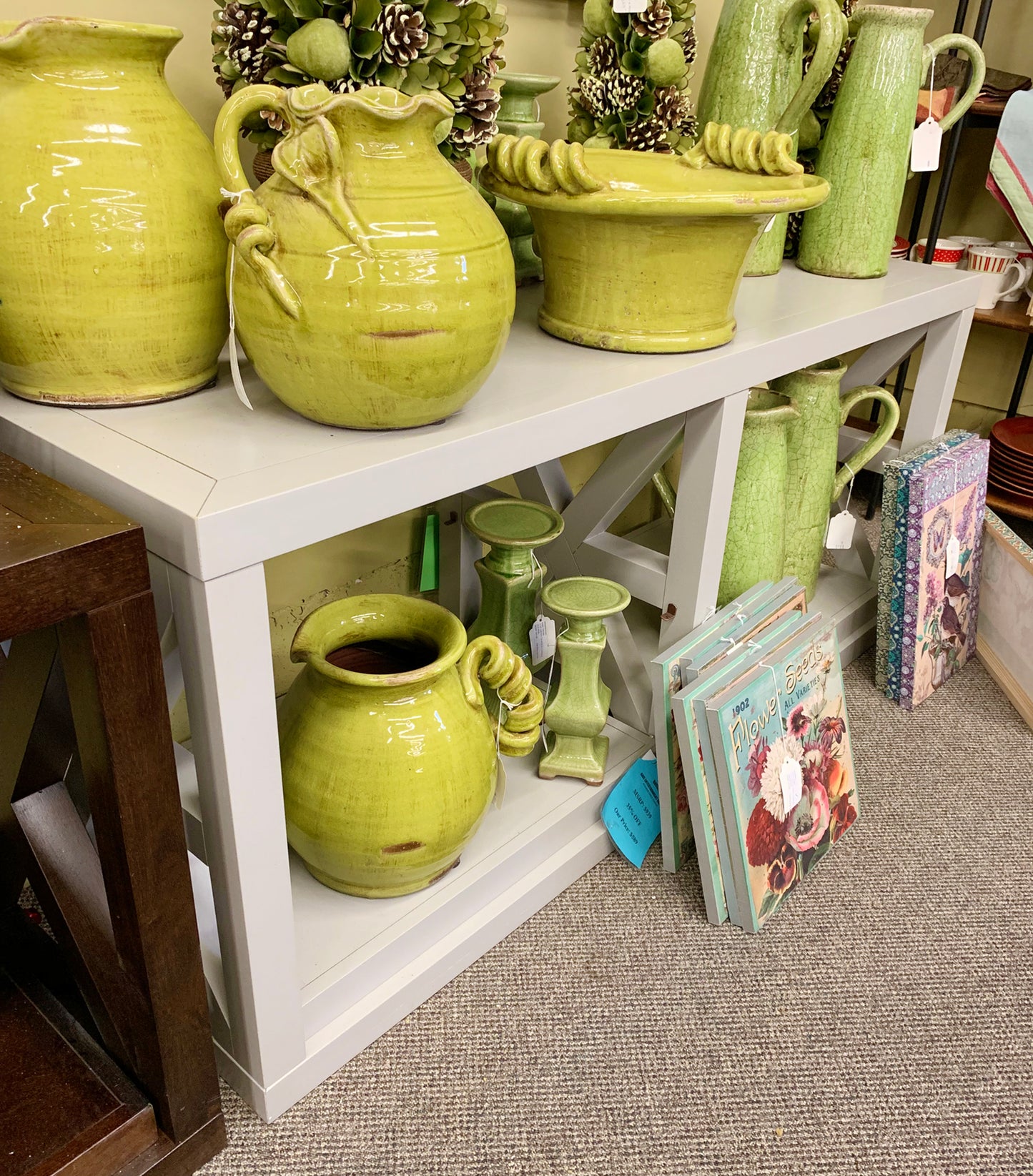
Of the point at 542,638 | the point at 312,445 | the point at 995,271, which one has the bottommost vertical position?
the point at 542,638

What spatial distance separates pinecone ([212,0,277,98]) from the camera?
0.80m

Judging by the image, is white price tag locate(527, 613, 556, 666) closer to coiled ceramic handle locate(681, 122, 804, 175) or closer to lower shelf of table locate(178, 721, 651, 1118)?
lower shelf of table locate(178, 721, 651, 1118)

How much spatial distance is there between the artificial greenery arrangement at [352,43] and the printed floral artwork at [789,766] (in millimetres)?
667

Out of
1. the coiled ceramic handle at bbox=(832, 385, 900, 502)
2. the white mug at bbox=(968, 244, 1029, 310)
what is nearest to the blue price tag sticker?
the coiled ceramic handle at bbox=(832, 385, 900, 502)

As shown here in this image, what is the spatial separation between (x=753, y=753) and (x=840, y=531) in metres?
0.55

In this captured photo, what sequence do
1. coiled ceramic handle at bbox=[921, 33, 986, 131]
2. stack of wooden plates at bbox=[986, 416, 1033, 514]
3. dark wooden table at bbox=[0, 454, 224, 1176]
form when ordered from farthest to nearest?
stack of wooden plates at bbox=[986, 416, 1033, 514], coiled ceramic handle at bbox=[921, 33, 986, 131], dark wooden table at bbox=[0, 454, 224, 1176]

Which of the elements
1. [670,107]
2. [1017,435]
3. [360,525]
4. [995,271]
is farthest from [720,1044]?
[995,271]

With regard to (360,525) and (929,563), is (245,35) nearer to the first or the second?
(360,525)

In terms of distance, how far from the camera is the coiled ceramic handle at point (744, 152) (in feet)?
3.21

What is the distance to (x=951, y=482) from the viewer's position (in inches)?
58.7

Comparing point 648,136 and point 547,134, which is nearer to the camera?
point 648,136

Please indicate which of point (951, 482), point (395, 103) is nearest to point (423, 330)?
point (395, 103)

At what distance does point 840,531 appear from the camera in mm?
1492

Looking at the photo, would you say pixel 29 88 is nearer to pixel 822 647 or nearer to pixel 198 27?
pixel 198 27
